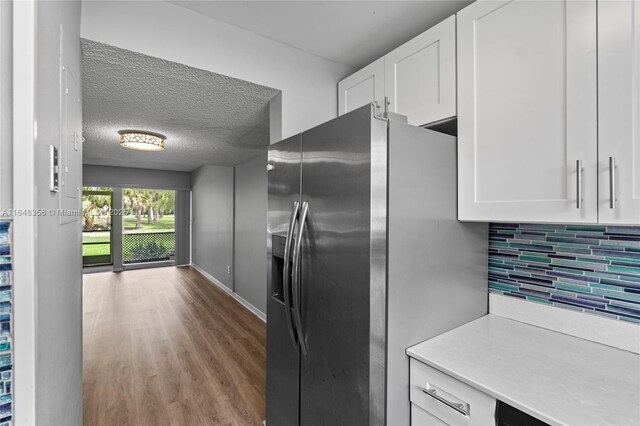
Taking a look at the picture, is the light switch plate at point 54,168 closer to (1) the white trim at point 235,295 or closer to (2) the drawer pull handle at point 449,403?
(2) the drawer pull handle at point 449,403

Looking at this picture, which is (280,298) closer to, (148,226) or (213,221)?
(213,221)

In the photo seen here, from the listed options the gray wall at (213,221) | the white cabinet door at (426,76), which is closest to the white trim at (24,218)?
the white cabinet door at (426,76)

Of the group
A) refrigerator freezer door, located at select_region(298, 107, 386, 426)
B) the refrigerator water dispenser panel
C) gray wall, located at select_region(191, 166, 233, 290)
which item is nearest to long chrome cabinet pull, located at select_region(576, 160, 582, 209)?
refrigerator freezer door, located at select_region(298, 107, 386, 426)

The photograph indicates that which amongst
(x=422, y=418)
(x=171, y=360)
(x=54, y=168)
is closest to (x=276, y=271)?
(x=422, y=418)

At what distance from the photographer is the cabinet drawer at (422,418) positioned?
1082mm

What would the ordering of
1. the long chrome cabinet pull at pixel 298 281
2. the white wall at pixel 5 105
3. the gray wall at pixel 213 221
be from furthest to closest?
the gray wall at pixel 213 221, the long chrome cabinet pull at pixel 298 281, the white wall at pixel 5 105

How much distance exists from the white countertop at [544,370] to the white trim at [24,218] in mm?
1108

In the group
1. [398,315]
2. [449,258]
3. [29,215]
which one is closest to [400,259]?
[398,315]

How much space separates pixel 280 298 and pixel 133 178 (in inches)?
248

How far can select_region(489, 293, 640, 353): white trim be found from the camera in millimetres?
1178

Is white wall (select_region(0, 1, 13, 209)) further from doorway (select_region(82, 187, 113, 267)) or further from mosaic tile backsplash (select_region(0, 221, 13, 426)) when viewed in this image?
doorway (select_region(82, 187, 113, 267))

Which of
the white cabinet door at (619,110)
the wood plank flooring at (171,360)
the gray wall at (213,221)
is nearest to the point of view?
the white cabinet door at (619,110)

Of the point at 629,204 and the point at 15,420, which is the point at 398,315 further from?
the point at 15,420

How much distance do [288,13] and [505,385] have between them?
1.91 metres
